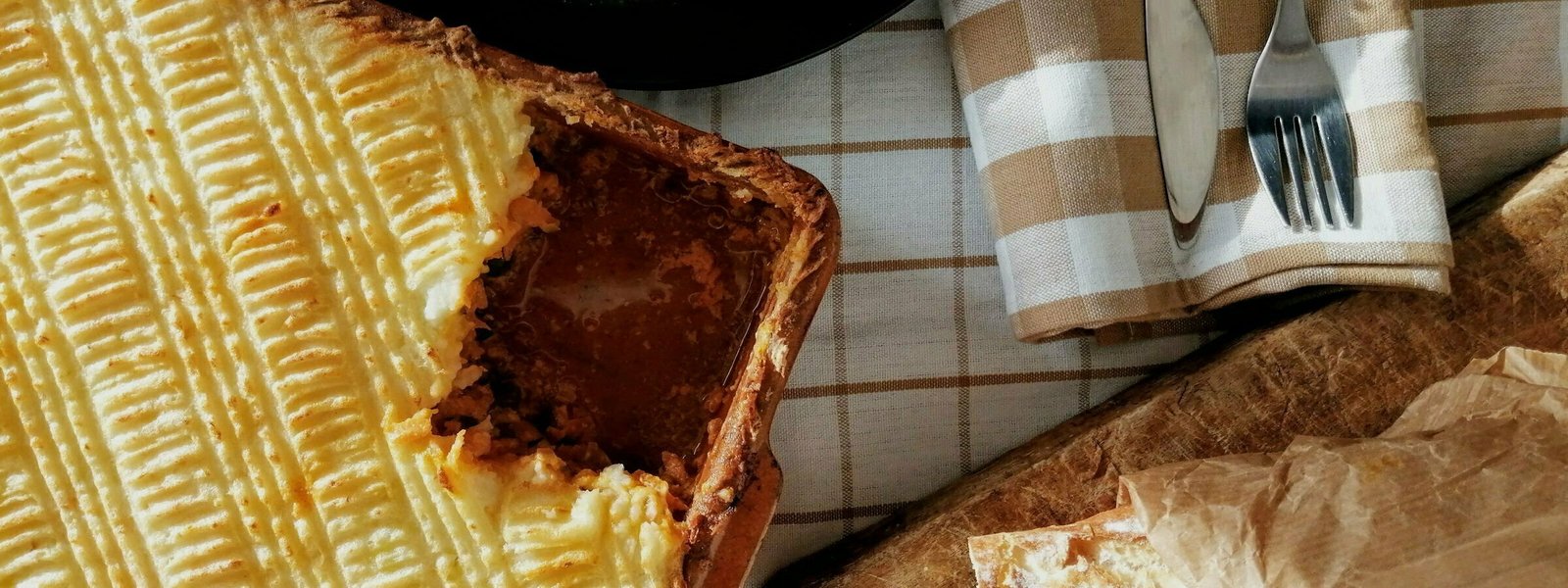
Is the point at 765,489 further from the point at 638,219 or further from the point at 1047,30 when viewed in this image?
the point at 1047,30

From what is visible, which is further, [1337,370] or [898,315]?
[898,315]

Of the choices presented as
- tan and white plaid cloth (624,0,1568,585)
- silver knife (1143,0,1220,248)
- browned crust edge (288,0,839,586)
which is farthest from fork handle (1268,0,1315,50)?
browned crust edge (288,0,839,586)

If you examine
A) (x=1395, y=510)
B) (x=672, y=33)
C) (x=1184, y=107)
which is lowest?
(x=1395, y=510)

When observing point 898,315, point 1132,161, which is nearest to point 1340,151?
point 1132,161

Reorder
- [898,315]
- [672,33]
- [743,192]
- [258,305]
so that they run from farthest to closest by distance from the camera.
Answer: [898,315] < [672,33] < [743,192] < [258,305]

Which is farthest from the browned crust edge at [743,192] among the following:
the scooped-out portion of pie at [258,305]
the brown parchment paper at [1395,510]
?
the brown parchment paper at [1395,510]

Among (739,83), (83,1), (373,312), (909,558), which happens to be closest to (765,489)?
(909,558)

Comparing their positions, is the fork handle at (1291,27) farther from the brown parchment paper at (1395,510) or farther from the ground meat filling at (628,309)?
the ground meat filling at (628,309)

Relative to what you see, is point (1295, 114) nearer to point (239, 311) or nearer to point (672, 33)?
point (672, 33)
